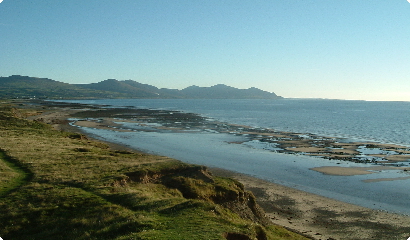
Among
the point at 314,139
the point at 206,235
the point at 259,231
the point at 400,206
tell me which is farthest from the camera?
the point at 314,139

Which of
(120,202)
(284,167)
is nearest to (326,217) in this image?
(120,202)

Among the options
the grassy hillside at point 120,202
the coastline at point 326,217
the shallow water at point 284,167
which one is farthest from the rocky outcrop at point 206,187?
the shallow water at point 284,167

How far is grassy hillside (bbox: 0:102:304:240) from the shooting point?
664 inches

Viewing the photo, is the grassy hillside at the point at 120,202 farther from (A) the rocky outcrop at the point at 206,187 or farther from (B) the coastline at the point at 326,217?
(B) the coastline at the point at 326,217

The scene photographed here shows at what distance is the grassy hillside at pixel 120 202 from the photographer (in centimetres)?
1688

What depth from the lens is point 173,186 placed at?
2572 centimetres

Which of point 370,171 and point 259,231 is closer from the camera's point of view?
point 259,231

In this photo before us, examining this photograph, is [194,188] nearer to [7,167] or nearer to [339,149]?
[7,167]

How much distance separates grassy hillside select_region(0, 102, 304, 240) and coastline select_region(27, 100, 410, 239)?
13.5ft

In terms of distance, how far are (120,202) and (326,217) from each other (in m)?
19.6

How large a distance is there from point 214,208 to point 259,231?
10.9 feet

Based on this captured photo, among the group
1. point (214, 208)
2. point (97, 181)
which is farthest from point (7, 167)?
point (214, 208)

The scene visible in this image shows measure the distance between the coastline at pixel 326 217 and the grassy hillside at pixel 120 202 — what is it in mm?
4101

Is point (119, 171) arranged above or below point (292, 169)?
above
